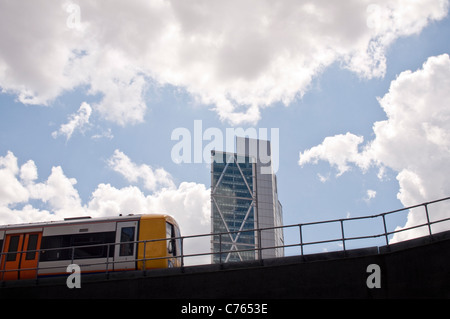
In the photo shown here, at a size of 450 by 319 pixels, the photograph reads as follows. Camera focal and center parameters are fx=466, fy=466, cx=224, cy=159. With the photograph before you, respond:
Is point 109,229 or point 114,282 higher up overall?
point 109,229

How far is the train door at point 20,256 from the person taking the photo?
19.5 metres

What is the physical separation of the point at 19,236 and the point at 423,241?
16.3 metres

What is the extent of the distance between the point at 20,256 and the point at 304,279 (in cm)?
1242

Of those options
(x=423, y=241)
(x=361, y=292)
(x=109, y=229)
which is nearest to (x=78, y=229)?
→ (x=109, y=229)

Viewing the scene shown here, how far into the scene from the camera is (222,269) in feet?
50.5

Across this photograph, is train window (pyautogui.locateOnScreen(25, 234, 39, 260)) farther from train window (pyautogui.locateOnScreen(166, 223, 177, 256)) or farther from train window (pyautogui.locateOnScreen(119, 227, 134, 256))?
train window (pyautogui.locateOnScreen(166, 223, 177, 256))

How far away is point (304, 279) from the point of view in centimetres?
1446

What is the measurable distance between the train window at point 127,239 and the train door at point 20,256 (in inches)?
143

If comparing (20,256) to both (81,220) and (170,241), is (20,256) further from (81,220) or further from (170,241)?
(170,241)

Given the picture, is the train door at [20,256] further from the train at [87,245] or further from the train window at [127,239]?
the train window at [127,239]

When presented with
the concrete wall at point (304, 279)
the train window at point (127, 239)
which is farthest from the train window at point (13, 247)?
the train window at point (127, 239)
